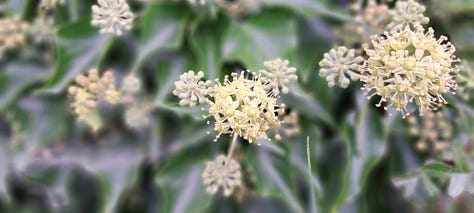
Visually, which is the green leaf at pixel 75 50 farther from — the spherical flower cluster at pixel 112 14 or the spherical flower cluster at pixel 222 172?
the spherical flower cluster at pixel 222 172

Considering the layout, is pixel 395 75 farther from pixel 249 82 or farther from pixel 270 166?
pixel 270 166

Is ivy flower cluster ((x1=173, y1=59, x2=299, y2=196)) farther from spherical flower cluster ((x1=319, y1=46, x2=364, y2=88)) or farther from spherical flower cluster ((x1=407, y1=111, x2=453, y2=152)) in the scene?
spherical flower cluster ((x1=407, y1=111, x2=453, y2=152))

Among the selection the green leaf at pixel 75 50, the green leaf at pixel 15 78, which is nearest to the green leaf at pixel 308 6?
the green leaf at pixel 75 50

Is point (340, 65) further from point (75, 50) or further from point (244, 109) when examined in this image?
point (75, 50)

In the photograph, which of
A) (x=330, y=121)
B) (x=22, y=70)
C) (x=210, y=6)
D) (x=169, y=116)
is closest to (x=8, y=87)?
(x=22, y=70)

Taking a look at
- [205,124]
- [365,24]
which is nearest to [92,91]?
[205,124]

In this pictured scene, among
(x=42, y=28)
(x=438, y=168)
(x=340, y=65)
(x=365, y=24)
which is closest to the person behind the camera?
(x=340, y=65)

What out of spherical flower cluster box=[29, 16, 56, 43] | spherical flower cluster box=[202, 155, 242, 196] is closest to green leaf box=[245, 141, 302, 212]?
spherical flower cluster box=[202, 155, 242, 196]
